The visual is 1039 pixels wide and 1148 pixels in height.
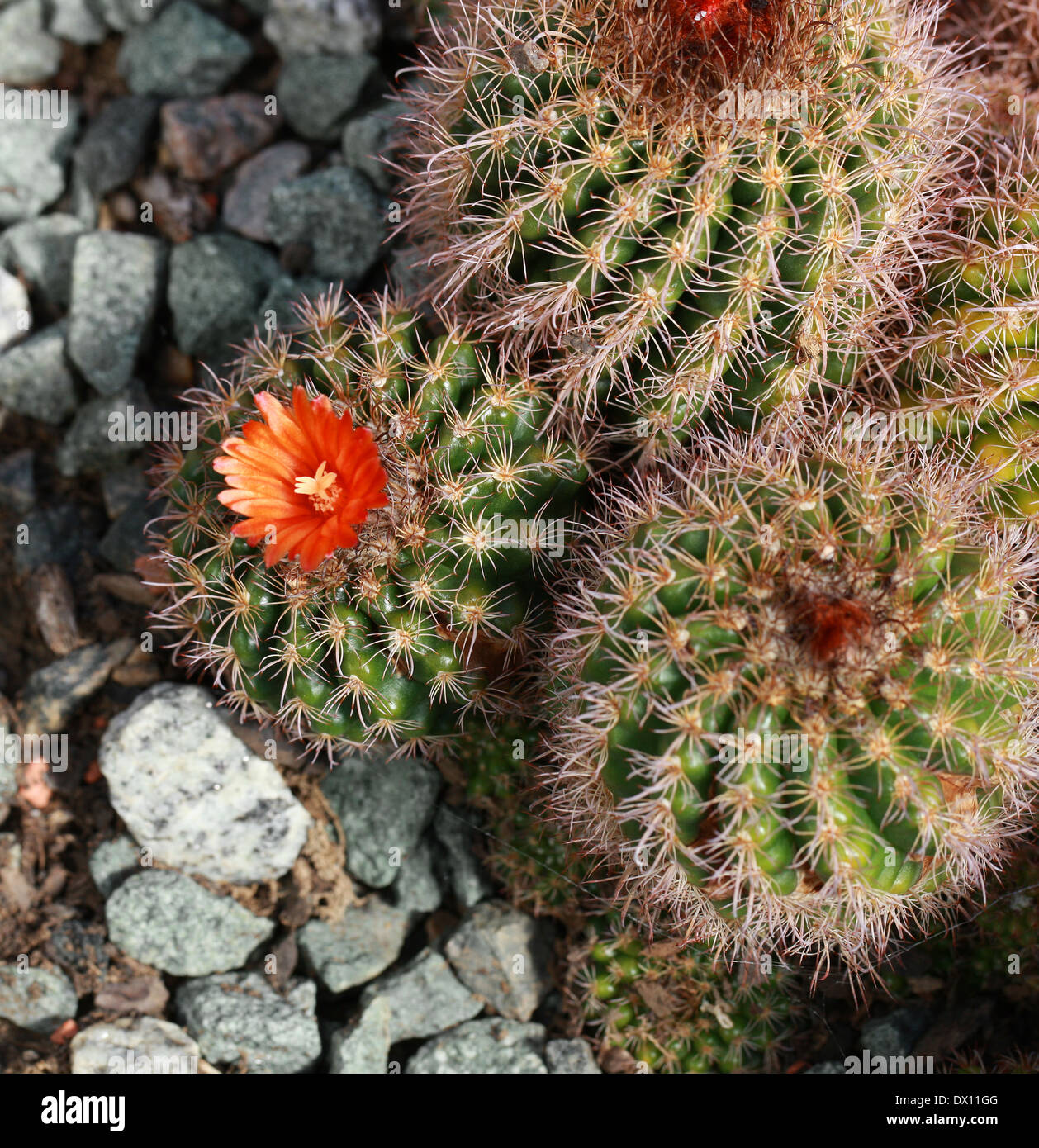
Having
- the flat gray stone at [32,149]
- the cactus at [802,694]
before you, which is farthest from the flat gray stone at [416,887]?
the flat gray stone at [32,149]

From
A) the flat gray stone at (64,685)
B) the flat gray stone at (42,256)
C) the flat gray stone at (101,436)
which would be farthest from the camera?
the flat gray stone at (42,256)

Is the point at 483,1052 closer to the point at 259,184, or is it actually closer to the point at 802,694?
the point at 802,694

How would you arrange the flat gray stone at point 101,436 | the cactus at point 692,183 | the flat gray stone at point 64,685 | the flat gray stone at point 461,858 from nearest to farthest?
the cactus at point 692,183 → the flat gray stone at point 461,858 → the flat gray stone at point 64,685 → the flat gray stone at point 101,436

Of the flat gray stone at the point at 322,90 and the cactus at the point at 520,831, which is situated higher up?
the flat gray stone at the point at 322,90

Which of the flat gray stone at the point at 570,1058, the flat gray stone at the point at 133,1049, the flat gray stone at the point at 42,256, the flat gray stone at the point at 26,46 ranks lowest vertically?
the flat gray stone at the point at 570,1058

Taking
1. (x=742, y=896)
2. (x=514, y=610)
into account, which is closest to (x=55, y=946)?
(x=514, y=610)

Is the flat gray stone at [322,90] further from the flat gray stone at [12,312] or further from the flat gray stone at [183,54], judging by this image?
the flat gray stone at [12,312]

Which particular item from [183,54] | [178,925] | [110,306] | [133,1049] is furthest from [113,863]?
[183,54]
